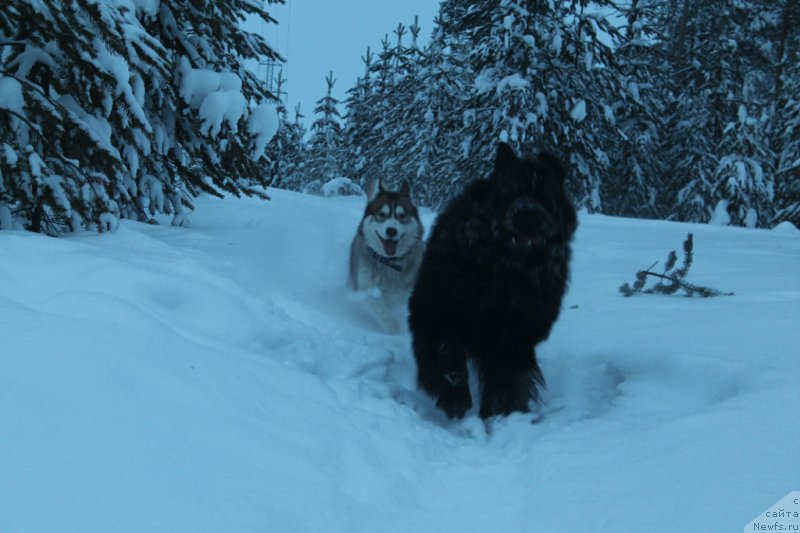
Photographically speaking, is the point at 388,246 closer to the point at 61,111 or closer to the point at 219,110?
the point at 219,110

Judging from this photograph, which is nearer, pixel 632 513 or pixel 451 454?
pixel 632 513

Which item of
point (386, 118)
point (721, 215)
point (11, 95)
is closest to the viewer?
point (11, 95)

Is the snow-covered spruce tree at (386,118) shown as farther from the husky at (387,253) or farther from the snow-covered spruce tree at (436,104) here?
the husky at (387,253)

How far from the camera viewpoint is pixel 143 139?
5.95 m

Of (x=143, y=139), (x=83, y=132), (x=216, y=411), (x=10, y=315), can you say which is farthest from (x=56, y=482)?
(x=143, y=139)

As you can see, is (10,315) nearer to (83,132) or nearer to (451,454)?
(451,454)

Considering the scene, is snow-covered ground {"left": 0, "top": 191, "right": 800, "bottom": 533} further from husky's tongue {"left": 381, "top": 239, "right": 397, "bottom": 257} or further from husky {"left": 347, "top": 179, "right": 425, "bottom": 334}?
husky's tongue {"left": 381, "top": 239, "right": 397, "bottom": 257}

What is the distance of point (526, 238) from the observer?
143 inches

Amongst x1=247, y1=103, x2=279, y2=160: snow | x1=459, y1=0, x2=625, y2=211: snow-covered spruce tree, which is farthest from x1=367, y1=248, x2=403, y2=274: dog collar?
x1=459, y1=0, x2=625, y2=211: snow-covered spruce tree

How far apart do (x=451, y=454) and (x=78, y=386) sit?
Answer: 5.95 feet

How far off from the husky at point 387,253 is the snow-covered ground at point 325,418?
1.51 metres

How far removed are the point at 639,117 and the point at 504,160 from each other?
19.9 meters

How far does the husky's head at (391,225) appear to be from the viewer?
6398 mm

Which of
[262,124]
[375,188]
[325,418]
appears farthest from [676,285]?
[262,124]
